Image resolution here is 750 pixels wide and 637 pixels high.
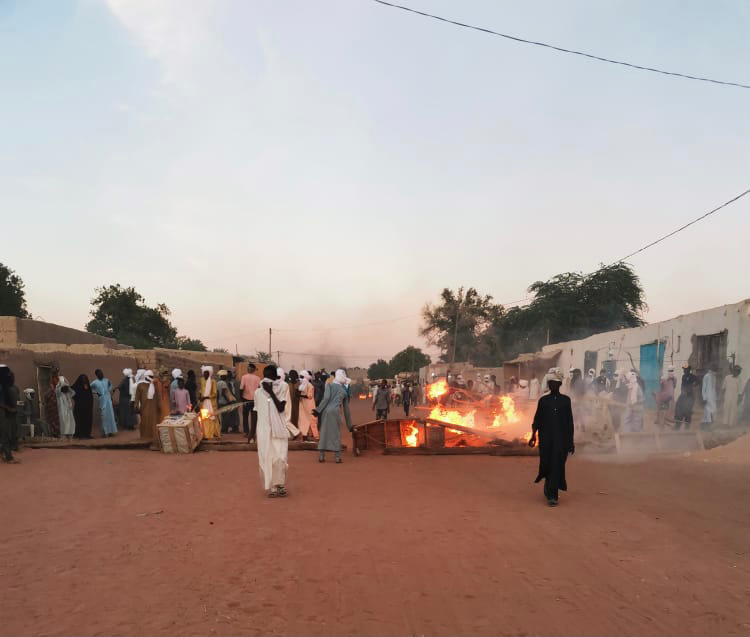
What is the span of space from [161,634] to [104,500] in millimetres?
4545

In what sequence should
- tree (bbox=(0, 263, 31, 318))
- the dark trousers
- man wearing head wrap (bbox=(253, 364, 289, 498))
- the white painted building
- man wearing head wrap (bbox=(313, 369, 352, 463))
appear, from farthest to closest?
1. tree (bbox=(0, 263, 31, 318))
2. the white painted building
3. the dark trousers
4. man wearing head wrap (bbox=(313, 369, 352, 463))
5. man wearing head wrap (bbox=(253, 364, 289, 498))

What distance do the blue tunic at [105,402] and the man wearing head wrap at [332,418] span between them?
7348 millimetres

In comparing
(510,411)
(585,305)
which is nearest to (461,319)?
(585,305)

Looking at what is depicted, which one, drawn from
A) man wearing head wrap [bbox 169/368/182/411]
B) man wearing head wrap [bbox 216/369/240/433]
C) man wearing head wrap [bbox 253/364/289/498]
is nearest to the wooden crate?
man wearing head wrap [bbox 169/368/182/411]

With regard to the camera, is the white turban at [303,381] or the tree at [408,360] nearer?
the white turban at [303,381]

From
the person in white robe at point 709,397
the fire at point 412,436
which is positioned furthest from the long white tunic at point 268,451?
the person in white robe at point 709,397

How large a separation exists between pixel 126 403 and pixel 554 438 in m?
14.7

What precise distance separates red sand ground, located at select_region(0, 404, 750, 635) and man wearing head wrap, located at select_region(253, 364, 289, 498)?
→ 325 millimetres

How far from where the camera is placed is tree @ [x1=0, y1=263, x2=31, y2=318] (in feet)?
127

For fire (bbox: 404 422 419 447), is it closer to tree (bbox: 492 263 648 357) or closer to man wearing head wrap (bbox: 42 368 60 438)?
man wearing head wrap (bbox: 42 368 60 438)

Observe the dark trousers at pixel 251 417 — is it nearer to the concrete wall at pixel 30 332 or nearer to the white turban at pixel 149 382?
the white turban at pixel 149 382

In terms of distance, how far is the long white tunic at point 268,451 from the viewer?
836 centimetres

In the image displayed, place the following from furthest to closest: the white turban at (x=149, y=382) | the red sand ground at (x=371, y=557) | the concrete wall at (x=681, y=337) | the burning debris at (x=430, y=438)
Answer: the concrete wall at (x=681, y=337), the white turban at (x=149, y=382), the burning debris at (x=430, y=438), the red sand ground at (x=371, y=557)

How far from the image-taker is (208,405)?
15.3 meters
